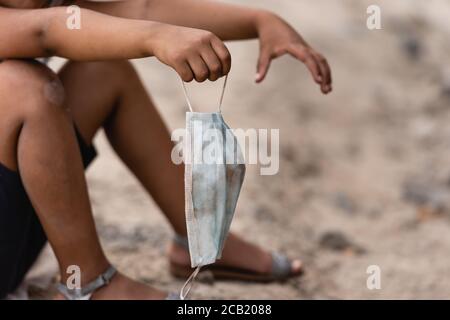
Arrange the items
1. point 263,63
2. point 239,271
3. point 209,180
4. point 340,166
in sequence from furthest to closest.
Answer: point 340,166 < point 239,271 < point 263,63 < point 209,180

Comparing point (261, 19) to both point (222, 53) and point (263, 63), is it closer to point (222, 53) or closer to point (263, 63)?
point (263, 63)

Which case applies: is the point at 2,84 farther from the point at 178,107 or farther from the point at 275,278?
the point at 178,107

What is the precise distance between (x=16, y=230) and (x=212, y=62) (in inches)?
23.8

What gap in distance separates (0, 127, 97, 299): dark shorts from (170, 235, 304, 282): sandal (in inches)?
15.6

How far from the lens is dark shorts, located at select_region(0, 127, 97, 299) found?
149cm

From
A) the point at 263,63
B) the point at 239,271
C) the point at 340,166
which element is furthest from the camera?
the point at 340,166

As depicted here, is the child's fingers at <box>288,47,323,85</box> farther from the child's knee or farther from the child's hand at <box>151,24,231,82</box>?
the child's knee

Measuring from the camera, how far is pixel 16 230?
61.3 inches

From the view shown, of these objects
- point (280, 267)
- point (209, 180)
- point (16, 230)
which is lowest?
point (280, 267)

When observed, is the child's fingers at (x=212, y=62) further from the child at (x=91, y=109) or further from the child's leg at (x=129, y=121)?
the child's leg at (x=129, y=121)

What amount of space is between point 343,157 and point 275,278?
1557mm

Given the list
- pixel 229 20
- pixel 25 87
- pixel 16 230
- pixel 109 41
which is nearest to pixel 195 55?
pixel 109 41

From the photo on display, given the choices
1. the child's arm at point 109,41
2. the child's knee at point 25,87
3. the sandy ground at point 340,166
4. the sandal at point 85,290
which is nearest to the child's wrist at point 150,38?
the child's arm at point 109,41

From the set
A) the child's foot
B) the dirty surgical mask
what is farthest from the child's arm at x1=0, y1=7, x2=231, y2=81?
the child's foot
